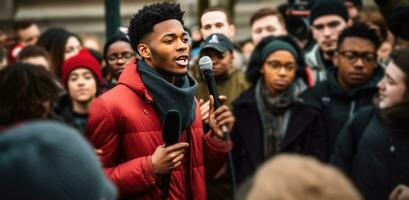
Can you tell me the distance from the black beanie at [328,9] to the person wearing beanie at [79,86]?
7.67 ft

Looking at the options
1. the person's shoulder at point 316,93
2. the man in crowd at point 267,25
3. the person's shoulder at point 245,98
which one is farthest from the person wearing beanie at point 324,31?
the person's shoulder at point 245,98

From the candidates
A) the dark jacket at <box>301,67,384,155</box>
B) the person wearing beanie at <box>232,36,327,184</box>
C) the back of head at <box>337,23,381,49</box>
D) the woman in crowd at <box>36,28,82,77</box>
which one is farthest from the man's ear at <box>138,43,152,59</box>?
the woman in crowd at <box>36,28,82,77</box>

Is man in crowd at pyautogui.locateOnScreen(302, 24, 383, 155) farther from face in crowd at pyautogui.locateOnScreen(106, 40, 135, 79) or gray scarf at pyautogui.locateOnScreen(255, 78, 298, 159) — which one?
face in crowd at pyautogui.locateOnScreen(106, 40, 135, 79)

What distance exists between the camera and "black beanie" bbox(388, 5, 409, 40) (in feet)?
21.4

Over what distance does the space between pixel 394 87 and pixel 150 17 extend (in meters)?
1.73

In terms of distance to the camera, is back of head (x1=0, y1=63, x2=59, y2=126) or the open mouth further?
back of head (x1=0, y1=63, x2=59, y2=126)

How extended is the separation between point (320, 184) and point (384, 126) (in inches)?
128

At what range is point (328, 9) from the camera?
25.2 feet

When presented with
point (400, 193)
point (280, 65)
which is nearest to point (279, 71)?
point (280, 65)

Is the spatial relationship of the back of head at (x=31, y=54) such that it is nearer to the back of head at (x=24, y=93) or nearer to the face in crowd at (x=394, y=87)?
the back of head at (x=24, y=93)

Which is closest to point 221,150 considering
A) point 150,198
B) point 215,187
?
point 150,198

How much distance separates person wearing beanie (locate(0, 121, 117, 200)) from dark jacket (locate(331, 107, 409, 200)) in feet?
10.6

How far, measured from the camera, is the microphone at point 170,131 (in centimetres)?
366

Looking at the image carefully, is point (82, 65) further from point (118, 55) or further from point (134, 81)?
point (134, 81)
